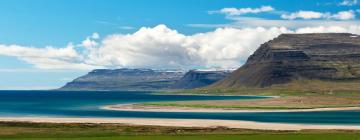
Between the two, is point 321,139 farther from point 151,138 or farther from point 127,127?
point 127,127

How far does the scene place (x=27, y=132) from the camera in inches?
3558

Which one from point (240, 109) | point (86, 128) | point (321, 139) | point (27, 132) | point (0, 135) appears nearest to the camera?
point (321, 139)

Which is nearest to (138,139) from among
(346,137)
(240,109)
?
(346,137)

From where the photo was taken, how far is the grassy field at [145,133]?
76.9 meters

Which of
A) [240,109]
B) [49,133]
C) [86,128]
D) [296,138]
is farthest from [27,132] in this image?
[240,109]

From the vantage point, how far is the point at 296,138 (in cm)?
7531

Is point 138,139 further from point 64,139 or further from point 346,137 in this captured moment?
point 346,137

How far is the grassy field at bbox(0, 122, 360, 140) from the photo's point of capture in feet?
252

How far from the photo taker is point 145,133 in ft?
294

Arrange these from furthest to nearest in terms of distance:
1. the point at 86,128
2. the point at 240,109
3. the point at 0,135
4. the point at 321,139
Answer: the point at 240,109, the point at 86,128, the point at 0,135, the point at 321,139

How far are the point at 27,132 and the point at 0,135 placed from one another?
23.5 ft

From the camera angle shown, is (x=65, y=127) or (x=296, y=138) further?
(x=65, y=127)

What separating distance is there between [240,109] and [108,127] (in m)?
93.0

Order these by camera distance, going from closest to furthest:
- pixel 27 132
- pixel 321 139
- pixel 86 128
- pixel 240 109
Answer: pixel 321 139
pixel 27 132
pixel 86 128
pixel 240 109
